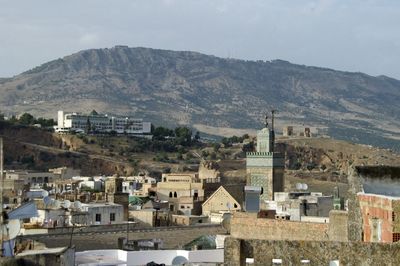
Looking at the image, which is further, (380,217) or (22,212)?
(22,212)

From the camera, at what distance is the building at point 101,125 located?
140 m

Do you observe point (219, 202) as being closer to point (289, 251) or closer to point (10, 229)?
point (10, 229)

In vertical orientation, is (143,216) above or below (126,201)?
below

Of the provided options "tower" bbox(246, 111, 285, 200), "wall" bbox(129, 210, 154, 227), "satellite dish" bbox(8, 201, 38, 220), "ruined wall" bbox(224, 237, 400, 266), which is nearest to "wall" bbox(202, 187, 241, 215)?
"tower" bbox(246, 111, 285, 200)

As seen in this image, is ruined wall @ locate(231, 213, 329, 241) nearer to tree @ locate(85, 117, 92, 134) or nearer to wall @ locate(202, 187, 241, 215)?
wall @ locate(202, 187, 241, 215)

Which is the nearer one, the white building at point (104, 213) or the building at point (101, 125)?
the white building at point (104, 213)

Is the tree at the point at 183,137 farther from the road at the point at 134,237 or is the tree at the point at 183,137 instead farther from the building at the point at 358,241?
the building at the point at 358,241

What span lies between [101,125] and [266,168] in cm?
9804

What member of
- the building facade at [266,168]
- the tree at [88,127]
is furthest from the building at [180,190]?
the tree at [88,127]

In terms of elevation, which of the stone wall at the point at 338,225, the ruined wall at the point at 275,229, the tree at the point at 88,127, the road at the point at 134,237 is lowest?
the road at the point at 134,237

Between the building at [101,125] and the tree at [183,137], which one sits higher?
the building at [101,125]

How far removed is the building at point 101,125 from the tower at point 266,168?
86.9 m

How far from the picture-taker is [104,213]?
38.1 metres

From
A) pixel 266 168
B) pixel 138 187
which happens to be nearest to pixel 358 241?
pixel 266 168
